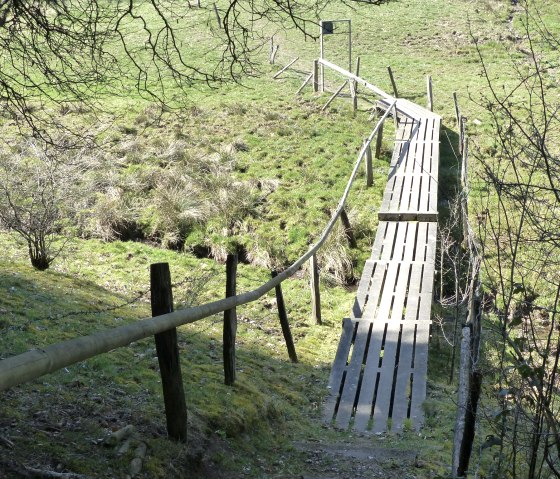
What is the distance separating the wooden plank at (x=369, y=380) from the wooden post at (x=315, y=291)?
123 centimetres

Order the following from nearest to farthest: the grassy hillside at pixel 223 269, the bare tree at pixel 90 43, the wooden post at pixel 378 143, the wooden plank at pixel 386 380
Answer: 1. the grassy hillside at pixel 223 269
2. the bare tree at pixel 90 43
3. the wooden plank at pixel 386 380
4. the wooden post at pixel 378 143

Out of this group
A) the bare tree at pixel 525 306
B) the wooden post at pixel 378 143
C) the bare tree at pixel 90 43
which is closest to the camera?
the bare tree at pixel 525 306

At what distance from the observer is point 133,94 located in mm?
21703

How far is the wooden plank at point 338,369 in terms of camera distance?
7.53m

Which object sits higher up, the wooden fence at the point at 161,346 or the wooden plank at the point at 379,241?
the wooden fence at the point at 161,346

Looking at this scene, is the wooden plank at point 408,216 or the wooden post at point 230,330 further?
the wooden plank at point 408,216

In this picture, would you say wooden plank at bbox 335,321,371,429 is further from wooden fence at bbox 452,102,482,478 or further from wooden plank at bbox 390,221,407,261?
wooden fence at bbox 452,102,482,478

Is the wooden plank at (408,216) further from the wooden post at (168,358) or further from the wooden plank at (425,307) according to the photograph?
the wooden post at (168,358)

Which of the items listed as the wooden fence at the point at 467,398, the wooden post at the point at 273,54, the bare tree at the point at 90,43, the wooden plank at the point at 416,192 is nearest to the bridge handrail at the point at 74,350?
the wooden fence at the point at 467,398

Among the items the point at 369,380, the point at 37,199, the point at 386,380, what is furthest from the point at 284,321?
the point at 37,199

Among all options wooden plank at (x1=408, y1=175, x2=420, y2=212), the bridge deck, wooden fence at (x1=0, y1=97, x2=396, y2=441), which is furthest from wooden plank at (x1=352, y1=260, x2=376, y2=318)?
wooden fence at (x1=0, y1=97, x2=396, y2=441)

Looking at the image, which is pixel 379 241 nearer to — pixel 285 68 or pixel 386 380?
pixel 386 380

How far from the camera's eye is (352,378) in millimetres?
8195

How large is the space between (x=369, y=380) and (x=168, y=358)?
4.13m
